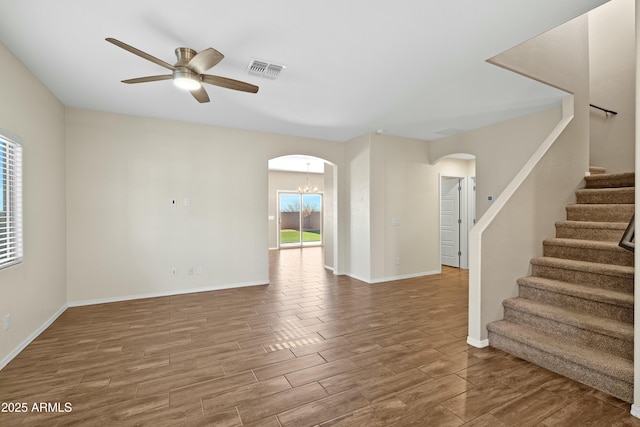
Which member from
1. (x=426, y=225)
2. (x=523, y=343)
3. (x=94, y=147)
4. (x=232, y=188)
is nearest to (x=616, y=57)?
(x=426, y=225)

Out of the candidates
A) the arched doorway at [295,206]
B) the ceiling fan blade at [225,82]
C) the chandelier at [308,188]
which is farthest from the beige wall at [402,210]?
the chandelier at [308,188]

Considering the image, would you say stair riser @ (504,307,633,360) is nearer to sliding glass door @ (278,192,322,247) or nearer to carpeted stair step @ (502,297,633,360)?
carpeted stair step @ (502,297,633,360)

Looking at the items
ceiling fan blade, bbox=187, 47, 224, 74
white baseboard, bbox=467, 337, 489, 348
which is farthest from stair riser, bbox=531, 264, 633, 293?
ceiling fan blade, bbox=187, 47, 224, 74

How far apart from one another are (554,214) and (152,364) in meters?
4.56

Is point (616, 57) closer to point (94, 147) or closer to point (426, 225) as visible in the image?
point (426, 225)

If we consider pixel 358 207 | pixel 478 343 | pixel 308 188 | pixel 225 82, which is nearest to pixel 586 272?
pixel 478 343

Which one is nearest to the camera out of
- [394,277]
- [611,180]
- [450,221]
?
[611,180]

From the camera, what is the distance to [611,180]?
3.71 metres

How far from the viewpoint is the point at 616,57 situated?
495 centimetres

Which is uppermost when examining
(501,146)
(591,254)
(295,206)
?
(501,146)

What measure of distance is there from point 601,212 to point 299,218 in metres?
9.33

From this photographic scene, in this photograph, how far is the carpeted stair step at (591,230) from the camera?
3102 millimetres

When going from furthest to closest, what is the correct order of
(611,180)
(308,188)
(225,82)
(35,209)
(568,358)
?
1. (308,188)
2. (611,180)
3. (35,209)
4. (225,82)
5. (568,358)

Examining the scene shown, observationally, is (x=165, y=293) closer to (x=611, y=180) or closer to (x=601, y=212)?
(x=601, y=212)
